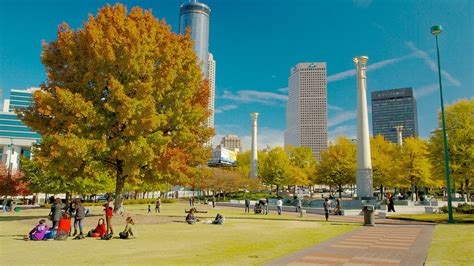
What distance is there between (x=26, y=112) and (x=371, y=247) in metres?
20.8

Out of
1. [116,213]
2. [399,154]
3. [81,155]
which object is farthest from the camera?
[399,154]

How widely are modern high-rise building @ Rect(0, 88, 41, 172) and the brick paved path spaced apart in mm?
103857

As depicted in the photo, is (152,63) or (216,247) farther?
(152,63)

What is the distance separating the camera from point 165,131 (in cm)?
2353

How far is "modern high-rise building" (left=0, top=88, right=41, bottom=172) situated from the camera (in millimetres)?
104575

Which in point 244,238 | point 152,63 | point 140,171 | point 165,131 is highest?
point 152,63

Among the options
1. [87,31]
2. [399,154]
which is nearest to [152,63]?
[87,31]

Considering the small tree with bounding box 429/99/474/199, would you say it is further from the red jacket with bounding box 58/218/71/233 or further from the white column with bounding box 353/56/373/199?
the red jacket with bounding box 58/218/71/233

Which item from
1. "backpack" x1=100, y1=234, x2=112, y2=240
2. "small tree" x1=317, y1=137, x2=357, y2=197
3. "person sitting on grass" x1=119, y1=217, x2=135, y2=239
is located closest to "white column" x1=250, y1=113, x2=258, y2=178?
"small tree" x1=317, y1=137, x2=357, y2=197

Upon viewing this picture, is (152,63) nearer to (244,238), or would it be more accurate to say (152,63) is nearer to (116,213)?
(116,213)

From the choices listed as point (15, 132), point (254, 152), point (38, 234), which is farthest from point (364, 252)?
point (15, 132)

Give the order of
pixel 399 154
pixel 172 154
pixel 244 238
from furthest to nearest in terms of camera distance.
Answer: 1. pixel 399 154
2. pixel 172 154
3. pixel 244 238

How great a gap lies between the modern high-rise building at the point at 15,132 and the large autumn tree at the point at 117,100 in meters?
89.1

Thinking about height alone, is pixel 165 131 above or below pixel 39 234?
above
